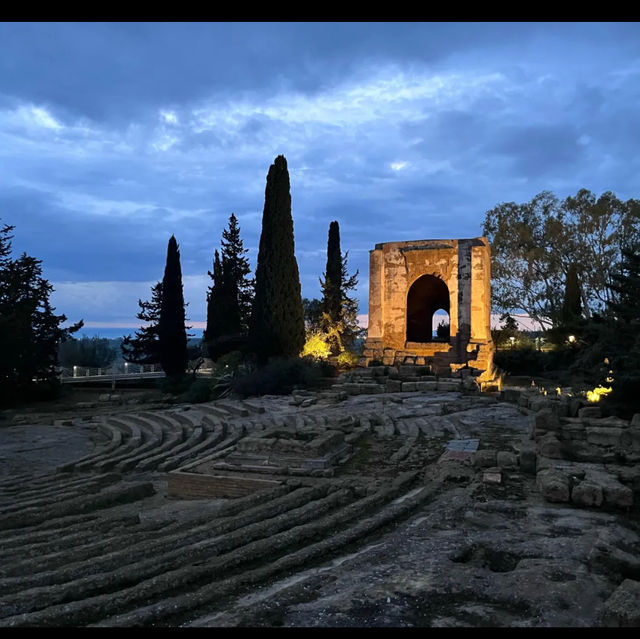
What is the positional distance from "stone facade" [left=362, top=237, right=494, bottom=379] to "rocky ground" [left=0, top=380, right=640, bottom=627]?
11.0 meters

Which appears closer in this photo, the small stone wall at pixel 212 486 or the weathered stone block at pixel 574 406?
the small stone wall at pixel 212 486

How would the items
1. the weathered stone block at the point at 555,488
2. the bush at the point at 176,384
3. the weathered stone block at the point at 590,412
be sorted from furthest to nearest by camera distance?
the bush at the point at 176,384 < the weathered stone block at the point at 590,412 < the weathered stone block at the point at 555,488

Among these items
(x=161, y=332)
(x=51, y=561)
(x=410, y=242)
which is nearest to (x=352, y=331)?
(x=410, y=242)

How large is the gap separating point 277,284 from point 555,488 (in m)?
18.3

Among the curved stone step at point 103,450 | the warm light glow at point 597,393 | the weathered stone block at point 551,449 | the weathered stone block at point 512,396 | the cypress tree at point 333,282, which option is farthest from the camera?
the cypress tree at point 333,282

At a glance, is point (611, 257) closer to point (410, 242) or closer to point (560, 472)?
point (410, 242)

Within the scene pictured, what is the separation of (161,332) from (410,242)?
566 inches

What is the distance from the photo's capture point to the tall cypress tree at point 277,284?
23.2 m

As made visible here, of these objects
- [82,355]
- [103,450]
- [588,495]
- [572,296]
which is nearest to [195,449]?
[103,450]

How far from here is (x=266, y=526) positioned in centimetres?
530

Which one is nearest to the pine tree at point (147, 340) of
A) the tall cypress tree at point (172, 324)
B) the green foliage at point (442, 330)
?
the tall cypress tree at point (172, 324)

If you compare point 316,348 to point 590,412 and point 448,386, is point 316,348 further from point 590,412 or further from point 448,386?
point 590,412

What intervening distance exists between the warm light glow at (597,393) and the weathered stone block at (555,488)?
280 inches

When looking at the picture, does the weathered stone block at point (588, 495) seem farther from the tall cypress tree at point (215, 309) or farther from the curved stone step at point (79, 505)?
the tall cypress tree at point (215, 309)
